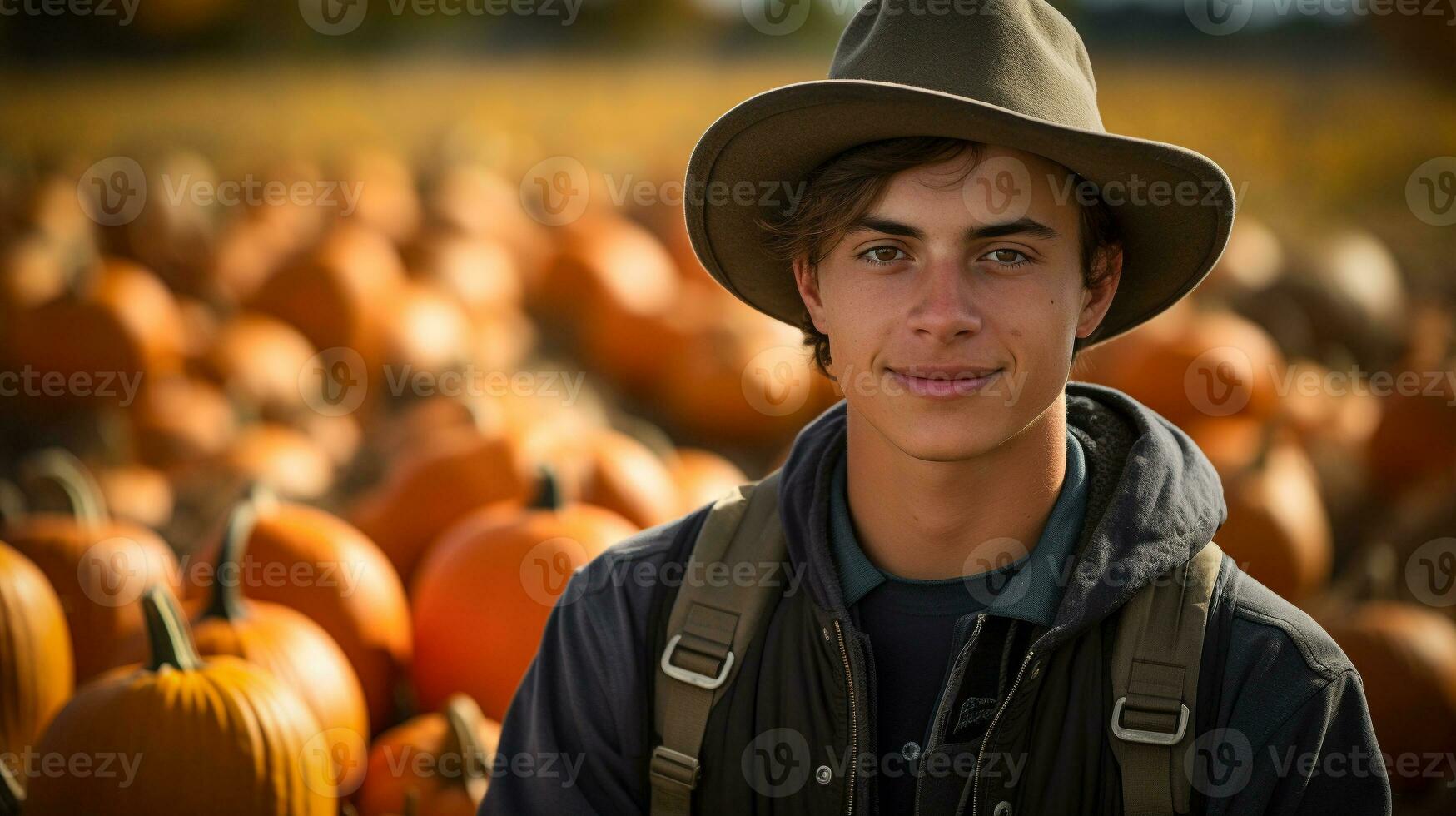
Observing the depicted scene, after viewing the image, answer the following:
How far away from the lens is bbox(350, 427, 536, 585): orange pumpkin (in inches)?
170

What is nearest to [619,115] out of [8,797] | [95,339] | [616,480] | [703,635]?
[95,339]

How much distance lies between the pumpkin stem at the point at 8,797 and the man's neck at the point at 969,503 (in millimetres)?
2087

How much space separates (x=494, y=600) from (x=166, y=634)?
989 millimetres

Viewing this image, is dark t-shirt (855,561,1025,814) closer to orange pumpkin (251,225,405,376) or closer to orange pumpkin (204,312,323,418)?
orange pumpkin (204,312,323,418)

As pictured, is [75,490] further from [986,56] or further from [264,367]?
[986,56]

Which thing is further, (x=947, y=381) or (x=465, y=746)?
(x=465, y=746)

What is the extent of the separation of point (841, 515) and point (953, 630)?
1.03ft

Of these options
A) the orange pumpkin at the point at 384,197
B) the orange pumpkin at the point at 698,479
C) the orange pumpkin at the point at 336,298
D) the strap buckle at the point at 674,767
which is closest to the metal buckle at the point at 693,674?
the strap buckle at the point at 674,767

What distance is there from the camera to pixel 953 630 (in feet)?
7.14

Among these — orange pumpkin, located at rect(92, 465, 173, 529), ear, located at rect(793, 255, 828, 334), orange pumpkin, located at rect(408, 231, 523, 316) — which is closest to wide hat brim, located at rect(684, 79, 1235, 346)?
ear, located at rect(793, 255, 828, 334)

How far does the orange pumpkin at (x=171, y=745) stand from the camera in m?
2.75

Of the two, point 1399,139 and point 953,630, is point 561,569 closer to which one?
point 953,630

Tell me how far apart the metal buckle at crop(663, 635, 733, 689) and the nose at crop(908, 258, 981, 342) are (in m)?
0.67

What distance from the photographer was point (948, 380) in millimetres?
2098
